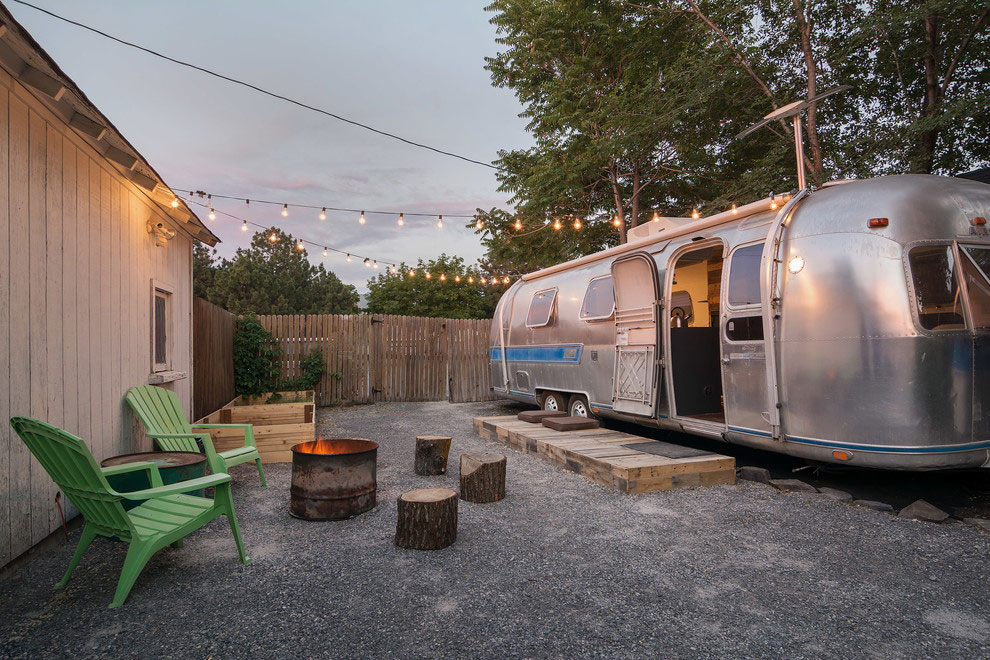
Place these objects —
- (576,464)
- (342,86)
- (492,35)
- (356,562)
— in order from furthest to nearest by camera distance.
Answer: (492,35) < (342,86) < (576,464) < (356,562)

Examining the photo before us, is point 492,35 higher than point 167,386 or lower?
higher

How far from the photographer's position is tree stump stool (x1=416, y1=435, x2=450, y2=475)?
5758 millimetres

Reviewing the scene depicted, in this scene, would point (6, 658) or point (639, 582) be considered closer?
point (6, 658)

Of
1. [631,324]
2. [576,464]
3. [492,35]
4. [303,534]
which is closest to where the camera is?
[303,534]

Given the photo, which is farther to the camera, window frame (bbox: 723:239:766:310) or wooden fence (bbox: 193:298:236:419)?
wooden fence (bbox: 193:298:236:419)

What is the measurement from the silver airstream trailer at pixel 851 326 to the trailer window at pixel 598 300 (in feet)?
2.82

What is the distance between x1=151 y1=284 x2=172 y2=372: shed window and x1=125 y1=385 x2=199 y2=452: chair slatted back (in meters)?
0.47

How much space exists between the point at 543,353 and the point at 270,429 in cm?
421

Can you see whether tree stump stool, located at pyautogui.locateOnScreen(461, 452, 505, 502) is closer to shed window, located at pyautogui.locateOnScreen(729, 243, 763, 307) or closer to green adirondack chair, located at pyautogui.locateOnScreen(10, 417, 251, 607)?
green adirondack chair, located at pyautogui.locateOnScreen(10, 417, 251, 607)

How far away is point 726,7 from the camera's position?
33.9ft

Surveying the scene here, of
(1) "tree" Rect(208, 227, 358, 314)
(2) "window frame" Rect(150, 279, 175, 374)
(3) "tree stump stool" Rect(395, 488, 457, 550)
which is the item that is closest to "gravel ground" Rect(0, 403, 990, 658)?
(3) "tree stump stool" Rect(395, 488, 457, 550)

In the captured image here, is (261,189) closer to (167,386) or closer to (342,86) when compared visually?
(342,86)

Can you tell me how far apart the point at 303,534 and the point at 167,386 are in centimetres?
338

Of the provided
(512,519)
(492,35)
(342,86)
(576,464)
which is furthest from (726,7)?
(512,519)
